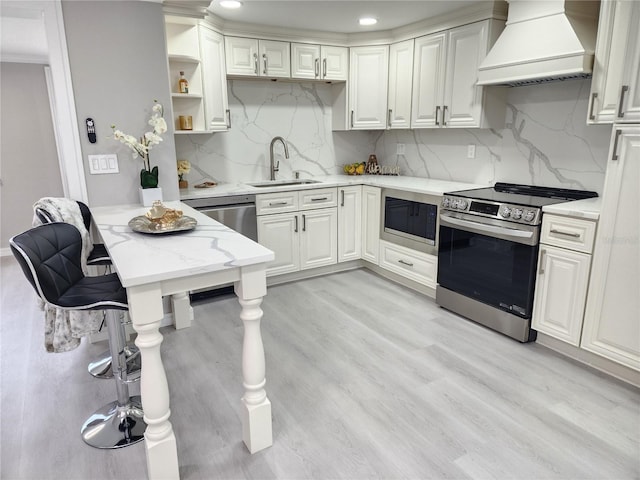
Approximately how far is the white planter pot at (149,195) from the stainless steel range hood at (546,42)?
8.32 feet

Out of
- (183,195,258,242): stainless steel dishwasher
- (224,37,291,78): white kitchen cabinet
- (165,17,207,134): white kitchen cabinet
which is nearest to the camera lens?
(165,17,207,134): white kitchen cabinet

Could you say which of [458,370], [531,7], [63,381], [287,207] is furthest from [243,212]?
[531,7]

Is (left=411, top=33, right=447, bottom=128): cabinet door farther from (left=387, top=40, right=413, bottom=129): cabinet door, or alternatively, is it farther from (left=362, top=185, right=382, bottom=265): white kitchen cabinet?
(left=362, top=185, right=382, bottom=265): white kitchen cabinet

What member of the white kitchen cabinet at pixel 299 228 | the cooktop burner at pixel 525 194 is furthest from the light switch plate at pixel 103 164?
the cooktop burner at pixel 525 194

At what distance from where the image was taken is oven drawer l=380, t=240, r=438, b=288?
3.53m

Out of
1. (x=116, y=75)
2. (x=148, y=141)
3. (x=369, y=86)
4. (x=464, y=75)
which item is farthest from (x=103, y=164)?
(x=464, y=75)

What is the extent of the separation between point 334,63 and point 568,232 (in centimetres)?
272

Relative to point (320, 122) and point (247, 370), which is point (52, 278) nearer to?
point (247, 370)

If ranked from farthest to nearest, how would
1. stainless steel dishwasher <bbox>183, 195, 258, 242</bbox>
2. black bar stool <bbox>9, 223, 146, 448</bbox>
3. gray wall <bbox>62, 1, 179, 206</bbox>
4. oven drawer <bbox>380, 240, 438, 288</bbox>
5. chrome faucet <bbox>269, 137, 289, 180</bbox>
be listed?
chrome faucet <bbox>269, 137, 289, 180</bbox> → oven drawer <bbox>380, 240, 438, 288</bbox> → stainless steel dishwasher <bbox>183, 195, 258, 242</bbox> → gray wall <bbox>62, 1, 179, 206</bbox> → black bar stool <bbox>9, 223, 146, 448</bbox>

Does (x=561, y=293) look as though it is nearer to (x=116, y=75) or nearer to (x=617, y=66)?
(x=617, y=66)

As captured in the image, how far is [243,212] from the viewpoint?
3578 millimetres

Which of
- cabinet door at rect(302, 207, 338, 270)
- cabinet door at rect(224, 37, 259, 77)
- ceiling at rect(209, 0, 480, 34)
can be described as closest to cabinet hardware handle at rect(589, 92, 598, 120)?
ceiling at rect(209, 0, 480, 34)

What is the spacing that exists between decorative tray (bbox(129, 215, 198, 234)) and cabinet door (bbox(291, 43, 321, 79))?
234cm

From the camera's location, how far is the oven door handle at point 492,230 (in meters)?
2.65
